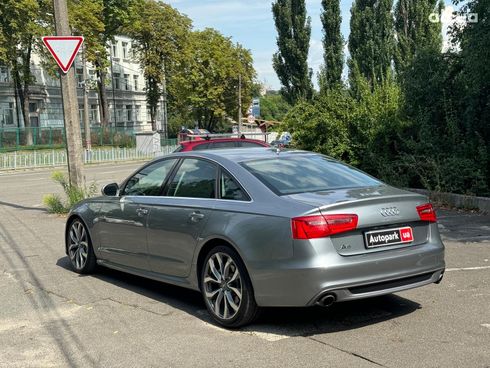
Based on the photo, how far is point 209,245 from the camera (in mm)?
5258

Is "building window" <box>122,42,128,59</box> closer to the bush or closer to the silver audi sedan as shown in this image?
the bush

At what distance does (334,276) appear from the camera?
4.49m

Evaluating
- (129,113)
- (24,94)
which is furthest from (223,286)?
(129,113)

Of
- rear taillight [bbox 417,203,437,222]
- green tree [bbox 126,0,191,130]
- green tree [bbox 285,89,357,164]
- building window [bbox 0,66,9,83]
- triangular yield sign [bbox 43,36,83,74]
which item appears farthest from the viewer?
green tree [bbox 126,0,191,130]

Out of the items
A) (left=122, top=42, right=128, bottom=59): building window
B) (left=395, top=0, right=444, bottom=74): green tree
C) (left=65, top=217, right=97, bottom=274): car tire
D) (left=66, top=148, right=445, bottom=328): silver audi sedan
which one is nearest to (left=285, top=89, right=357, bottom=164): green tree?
(left=65, top=217, right=97, bottom=274): car tire

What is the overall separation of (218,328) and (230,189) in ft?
4.03

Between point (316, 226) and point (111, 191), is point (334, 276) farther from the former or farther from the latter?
point (111, 191)

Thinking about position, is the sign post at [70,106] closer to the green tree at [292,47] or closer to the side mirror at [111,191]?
the side mirror at [111,191]

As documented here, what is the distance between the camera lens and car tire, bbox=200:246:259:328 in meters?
4.85

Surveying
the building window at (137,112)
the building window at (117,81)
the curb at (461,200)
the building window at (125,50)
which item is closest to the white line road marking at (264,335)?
the curb at (461,200)

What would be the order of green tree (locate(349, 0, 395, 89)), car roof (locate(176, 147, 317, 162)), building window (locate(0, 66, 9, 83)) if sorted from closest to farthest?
car roof (locate(176, 147, 317, 162)) → green tree (locate(349, 0, 395, 89)) → building window (locate(0, 66, 9, 83))

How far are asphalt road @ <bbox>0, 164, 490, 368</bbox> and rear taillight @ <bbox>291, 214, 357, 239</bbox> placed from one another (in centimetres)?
85

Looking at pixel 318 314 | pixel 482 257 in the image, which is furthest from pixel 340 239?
pixel 482 257

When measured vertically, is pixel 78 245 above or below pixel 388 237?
below
